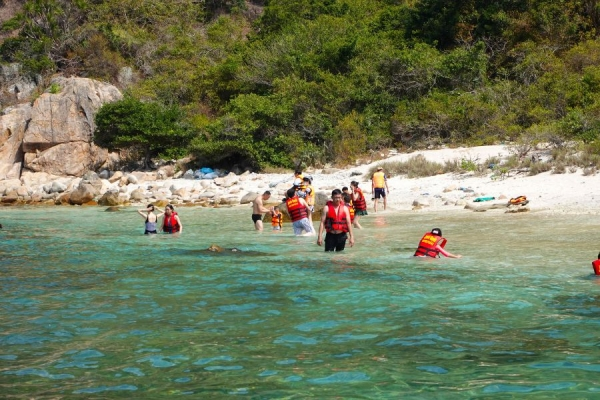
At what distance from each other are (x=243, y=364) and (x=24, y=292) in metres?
5.02

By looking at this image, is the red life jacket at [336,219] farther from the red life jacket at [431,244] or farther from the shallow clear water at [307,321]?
the red life jacket at [431,244]

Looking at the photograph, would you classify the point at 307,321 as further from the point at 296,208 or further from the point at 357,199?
the point at 357,199

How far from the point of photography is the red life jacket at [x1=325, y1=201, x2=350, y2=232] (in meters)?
12.8

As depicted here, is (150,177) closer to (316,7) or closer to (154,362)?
(316,7)

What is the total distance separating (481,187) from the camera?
73.9 ft

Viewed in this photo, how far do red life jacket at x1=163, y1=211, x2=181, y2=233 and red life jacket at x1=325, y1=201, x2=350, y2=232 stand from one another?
5981mm

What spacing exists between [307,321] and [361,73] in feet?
92.7

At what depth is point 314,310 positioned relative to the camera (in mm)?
8258

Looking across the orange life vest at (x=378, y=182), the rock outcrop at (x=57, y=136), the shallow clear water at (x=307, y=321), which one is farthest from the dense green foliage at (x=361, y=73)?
the shallow clear water at (x=307, y=321)

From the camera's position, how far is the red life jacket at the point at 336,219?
42.1 feet

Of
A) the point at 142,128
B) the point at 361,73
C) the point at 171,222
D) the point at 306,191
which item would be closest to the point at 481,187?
the point at 306,191

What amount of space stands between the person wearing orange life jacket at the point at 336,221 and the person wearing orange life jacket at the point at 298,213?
2.93 m

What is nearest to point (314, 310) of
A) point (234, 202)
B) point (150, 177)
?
point (234, 202)

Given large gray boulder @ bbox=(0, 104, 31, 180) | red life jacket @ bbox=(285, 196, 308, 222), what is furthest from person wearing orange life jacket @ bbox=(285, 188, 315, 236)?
large gray boulder @ bbox=(0, 104, 31, 180)
